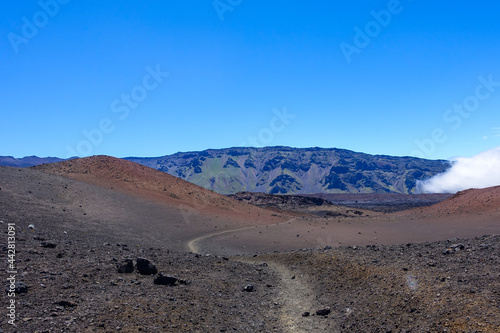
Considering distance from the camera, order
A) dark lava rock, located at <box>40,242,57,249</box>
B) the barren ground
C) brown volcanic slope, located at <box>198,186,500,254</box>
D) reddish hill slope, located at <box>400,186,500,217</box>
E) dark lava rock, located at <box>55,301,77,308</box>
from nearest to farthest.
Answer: the barren ground → dark lava rock, located at <box>55,301,77,308</box> → dark lava rock, located at <box>40,242,57,249</box> → brown volcanic slope, located at <box>198,186,500,254</box> → reddish hill slope, located at <box>400,186,500,217</box>

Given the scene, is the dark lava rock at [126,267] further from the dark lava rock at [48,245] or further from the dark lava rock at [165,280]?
the dark lava rock at [48,245]

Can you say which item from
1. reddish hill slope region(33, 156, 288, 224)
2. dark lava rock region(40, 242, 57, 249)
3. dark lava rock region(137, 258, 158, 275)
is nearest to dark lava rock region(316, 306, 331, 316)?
dark lava rock region(137, 258, 158, 275)

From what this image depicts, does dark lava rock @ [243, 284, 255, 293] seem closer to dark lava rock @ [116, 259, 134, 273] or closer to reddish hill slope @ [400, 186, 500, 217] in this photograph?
dark lava rock @ [116, 259, 134, 273]

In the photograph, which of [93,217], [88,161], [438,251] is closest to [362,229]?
[438,251]

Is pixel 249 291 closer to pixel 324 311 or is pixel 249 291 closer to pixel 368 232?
pixel 324 311

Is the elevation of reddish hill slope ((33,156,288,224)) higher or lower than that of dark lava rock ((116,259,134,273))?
higher

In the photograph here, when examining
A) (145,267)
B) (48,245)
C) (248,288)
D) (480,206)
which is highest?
(480,206)

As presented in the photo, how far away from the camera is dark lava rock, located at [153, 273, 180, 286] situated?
39.9ft

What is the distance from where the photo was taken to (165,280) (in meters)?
12.3

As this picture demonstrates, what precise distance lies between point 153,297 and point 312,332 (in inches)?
197

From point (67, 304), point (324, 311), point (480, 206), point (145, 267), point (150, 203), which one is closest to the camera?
point (67, 304)

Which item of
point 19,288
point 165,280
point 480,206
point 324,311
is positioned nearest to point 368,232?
point 480,206

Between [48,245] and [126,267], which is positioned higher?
[48,245]

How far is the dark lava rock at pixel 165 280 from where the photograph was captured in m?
12.2
